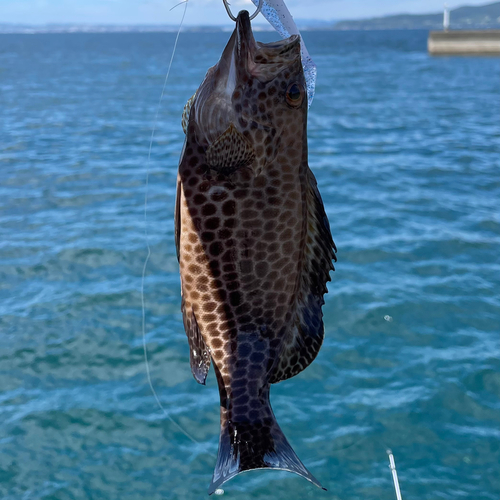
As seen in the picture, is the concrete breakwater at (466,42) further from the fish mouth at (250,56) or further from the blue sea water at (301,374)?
the fish mouth at (250,56)

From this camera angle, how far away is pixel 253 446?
9.46 feet

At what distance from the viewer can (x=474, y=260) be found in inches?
479

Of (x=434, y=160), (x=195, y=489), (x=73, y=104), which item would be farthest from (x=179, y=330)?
(x=73, y=104)

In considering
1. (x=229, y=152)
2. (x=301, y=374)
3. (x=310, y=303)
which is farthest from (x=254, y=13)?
(x=301, y=374)

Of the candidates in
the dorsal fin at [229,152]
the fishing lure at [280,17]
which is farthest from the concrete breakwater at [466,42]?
the dorsal fin at [229,152]

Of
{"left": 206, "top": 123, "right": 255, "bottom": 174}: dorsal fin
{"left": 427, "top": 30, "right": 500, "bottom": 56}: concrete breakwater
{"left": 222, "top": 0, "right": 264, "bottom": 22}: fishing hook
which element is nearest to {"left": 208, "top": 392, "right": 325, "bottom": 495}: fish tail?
{"left": 206, "top": 123, "right": 255, "bottom": 174}: dorsal fin

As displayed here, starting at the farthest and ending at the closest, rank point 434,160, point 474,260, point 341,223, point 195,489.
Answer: point 434,160
point 341,223
point 474,260
point 195,489

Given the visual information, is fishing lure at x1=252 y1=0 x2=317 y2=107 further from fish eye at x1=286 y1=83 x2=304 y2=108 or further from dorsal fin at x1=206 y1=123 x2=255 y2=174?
dorsal fin at x1=206 y1=123 x2=255 y2=174

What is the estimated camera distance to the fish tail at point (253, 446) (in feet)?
9.29

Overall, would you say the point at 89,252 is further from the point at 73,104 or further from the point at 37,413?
the point at 73,104

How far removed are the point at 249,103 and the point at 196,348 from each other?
45.6 inches

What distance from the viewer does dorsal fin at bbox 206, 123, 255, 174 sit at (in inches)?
102

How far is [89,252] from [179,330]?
3.62 m

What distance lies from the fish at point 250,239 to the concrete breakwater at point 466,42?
212 ft
